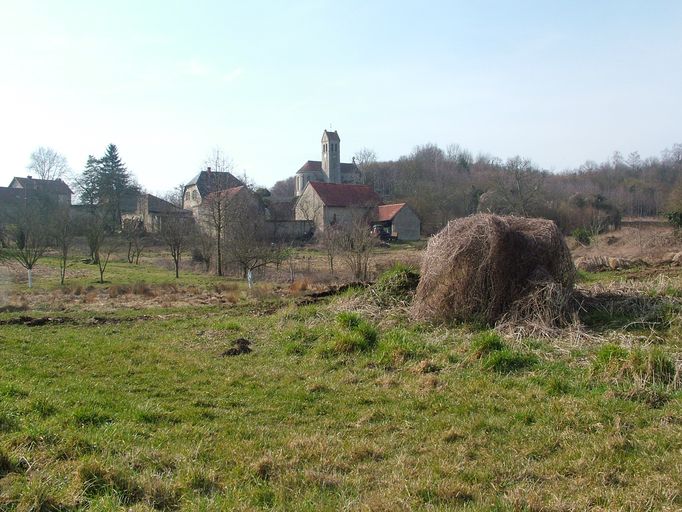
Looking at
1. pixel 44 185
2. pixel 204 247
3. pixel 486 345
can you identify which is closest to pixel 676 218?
pixel 204 247

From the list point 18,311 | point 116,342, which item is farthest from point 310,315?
point 18,311

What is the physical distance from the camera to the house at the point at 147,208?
5834cm

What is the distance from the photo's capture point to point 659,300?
10.1 m

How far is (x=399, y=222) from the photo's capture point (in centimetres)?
6444

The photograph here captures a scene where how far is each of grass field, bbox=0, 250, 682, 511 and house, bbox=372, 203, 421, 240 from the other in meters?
52.6

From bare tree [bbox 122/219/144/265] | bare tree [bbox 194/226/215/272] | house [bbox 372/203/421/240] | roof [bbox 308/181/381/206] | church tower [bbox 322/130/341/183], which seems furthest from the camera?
church tower [bbox 322/130/341/183]

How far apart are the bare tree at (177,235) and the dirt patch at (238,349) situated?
2285 centimetres

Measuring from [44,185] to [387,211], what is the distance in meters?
47.2

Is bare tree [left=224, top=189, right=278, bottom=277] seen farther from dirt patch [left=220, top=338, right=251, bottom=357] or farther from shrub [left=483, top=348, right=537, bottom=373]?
shrub [left=483, top=348, right=537, bottom=373]

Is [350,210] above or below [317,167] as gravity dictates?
below

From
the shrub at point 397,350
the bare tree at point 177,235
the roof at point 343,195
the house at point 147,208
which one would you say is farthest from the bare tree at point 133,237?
the shrub at point 397,350

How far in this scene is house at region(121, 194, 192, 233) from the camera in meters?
58.3

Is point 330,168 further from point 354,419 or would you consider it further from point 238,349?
point 354,419

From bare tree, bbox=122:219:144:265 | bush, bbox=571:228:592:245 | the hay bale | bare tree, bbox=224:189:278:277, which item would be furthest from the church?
the hay bale
